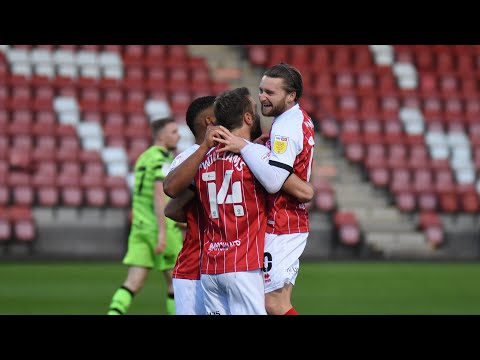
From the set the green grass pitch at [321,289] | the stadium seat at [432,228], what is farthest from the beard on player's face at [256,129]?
the stadium seat at [432,228]

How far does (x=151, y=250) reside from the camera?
6.79 m

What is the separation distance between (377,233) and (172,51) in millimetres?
5742

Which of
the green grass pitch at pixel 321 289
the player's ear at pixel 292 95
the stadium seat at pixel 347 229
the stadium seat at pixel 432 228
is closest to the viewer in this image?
the player's ear at pixel 292 95

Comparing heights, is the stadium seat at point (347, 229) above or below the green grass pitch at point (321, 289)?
above

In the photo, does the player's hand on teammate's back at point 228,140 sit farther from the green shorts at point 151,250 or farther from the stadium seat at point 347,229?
the stadium seat at point 347,229

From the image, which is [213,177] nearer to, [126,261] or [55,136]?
[126,261]

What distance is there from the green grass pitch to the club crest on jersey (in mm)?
4023

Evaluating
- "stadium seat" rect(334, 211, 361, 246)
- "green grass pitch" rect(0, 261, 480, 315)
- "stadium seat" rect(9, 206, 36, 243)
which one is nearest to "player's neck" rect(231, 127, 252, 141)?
"green grass pitch" rect(0, 261, 480, 315)

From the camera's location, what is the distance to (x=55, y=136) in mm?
15141

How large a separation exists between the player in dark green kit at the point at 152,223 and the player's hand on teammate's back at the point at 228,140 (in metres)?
2.75

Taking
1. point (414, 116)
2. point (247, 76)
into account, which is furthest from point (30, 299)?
point (414, 116)

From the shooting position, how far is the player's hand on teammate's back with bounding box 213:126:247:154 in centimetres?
386

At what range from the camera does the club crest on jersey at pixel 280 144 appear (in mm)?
4027

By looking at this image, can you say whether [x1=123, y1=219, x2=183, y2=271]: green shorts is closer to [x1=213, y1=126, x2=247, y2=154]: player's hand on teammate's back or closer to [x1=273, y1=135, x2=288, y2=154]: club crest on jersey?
[x1=273, y1=135, x2=288, y2=154]: club crest on jersey
